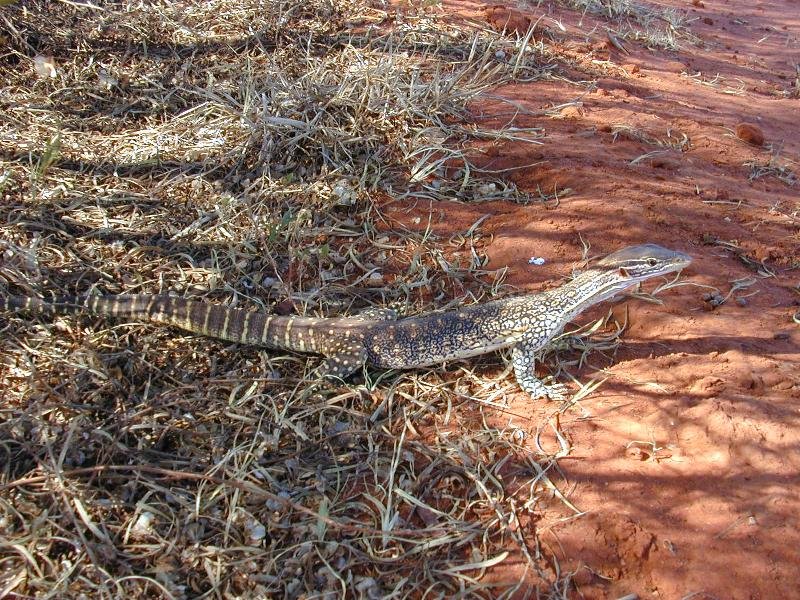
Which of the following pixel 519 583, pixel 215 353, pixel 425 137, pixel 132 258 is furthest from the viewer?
pixel 425 137

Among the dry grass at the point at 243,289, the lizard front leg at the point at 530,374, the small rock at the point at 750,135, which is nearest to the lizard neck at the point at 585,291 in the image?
the lizard front leg at the point at 530,374

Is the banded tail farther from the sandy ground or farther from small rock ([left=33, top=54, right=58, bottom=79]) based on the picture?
small rock ([left=33, top=54, right=58, bottom=79])

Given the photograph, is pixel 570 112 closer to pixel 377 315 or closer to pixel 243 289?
pixel 377 315

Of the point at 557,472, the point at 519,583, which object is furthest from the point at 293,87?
the point at 519,583

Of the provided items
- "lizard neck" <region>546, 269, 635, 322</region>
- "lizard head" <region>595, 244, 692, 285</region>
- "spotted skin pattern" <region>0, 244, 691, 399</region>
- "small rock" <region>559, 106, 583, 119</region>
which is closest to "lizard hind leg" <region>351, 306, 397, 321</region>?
"spotted skin pattern" <region>0, 244, 691, 399</region>

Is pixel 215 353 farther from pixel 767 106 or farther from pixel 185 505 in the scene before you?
pixel 767 106

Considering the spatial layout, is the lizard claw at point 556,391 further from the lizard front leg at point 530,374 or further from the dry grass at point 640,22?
the dry grass at point 640,22

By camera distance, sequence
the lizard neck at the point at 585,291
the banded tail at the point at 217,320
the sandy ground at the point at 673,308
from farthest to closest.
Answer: the banded tail at the point at 217,320, the lizard neck at the point at 585,291, the sandy ground at the point at 673,308

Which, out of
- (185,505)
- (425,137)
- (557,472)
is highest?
(425,137)
